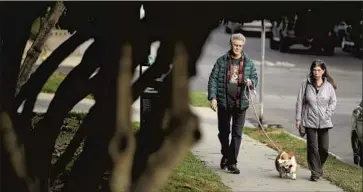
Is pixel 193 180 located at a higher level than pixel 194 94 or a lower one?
higher

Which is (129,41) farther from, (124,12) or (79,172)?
(79,172)

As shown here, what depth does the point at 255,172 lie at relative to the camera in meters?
9.83

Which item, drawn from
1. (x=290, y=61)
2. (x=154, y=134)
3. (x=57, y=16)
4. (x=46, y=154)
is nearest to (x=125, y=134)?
(x=154, y=134)

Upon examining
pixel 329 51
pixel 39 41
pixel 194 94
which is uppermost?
pixel 39 41

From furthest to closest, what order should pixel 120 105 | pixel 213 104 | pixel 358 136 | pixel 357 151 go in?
pixel 357 151 → pixel 358 136 → pixel 213 104 → pixel 120 105

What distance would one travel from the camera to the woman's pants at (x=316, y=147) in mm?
9445

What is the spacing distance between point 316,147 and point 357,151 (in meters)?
2.49

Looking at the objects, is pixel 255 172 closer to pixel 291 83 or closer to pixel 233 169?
pixel 233 169

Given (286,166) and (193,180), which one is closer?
(193,180)

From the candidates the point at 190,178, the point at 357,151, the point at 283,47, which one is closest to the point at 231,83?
the point at 190,178

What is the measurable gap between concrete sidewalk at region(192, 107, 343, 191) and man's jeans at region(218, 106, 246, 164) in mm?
242

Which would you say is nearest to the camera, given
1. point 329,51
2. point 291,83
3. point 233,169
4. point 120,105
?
point 120,105

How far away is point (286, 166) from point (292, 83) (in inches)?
588

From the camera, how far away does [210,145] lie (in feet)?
39.6
